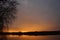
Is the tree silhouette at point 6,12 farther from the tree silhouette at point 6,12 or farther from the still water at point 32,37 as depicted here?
the still water at point 32,37

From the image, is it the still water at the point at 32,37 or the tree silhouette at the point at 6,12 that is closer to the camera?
the still water at the point at 32,37

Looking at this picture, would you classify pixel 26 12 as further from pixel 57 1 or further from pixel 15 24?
pixel 57 1

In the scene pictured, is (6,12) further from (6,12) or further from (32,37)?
(32,37)

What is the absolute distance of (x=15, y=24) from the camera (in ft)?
4.35

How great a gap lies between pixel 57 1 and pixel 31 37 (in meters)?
0.54

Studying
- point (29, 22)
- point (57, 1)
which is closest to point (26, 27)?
point (29, 22)

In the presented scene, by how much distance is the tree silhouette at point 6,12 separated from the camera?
1.30 m

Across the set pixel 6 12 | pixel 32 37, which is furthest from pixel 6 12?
pixel 32 37

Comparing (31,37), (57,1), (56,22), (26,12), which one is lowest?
(31,37)

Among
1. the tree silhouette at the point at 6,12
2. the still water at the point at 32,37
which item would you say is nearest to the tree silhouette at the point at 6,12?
the tree silhouette at the point at 6,12

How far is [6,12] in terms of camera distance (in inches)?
52.2

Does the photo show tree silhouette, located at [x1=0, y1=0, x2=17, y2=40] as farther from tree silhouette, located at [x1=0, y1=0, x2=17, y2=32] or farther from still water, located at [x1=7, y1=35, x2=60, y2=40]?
still water, located at [x1=7, y1=35, x2=60, y2=40]

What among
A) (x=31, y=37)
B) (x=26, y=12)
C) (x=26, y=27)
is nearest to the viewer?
(x=31, y=37)

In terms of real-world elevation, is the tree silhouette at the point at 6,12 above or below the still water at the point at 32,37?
above
